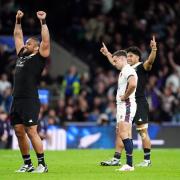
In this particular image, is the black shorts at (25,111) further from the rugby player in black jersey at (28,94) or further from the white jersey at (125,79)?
the white jersey at (125,79)

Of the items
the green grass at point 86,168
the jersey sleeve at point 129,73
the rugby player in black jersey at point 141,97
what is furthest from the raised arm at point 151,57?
the green grass at point 86,168

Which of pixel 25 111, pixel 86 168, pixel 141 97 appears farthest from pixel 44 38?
pixel 141 97

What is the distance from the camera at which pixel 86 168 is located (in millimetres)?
16094

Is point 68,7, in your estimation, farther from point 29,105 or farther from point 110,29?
point 29,105

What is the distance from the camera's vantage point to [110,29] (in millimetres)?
30969

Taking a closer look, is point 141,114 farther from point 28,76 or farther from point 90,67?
point 90,67

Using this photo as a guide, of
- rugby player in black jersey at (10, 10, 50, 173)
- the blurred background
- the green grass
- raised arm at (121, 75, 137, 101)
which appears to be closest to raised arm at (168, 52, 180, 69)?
the blurred background

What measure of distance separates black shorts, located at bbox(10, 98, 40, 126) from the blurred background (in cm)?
928

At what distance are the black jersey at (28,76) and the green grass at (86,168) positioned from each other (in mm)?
1419

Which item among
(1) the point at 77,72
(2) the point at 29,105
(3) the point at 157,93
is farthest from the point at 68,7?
(2) the point at 29,105

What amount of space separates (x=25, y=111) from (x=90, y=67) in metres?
16.2

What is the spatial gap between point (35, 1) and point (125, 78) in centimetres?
1679

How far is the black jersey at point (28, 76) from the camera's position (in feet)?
48.7

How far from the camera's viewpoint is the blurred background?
995 inches
